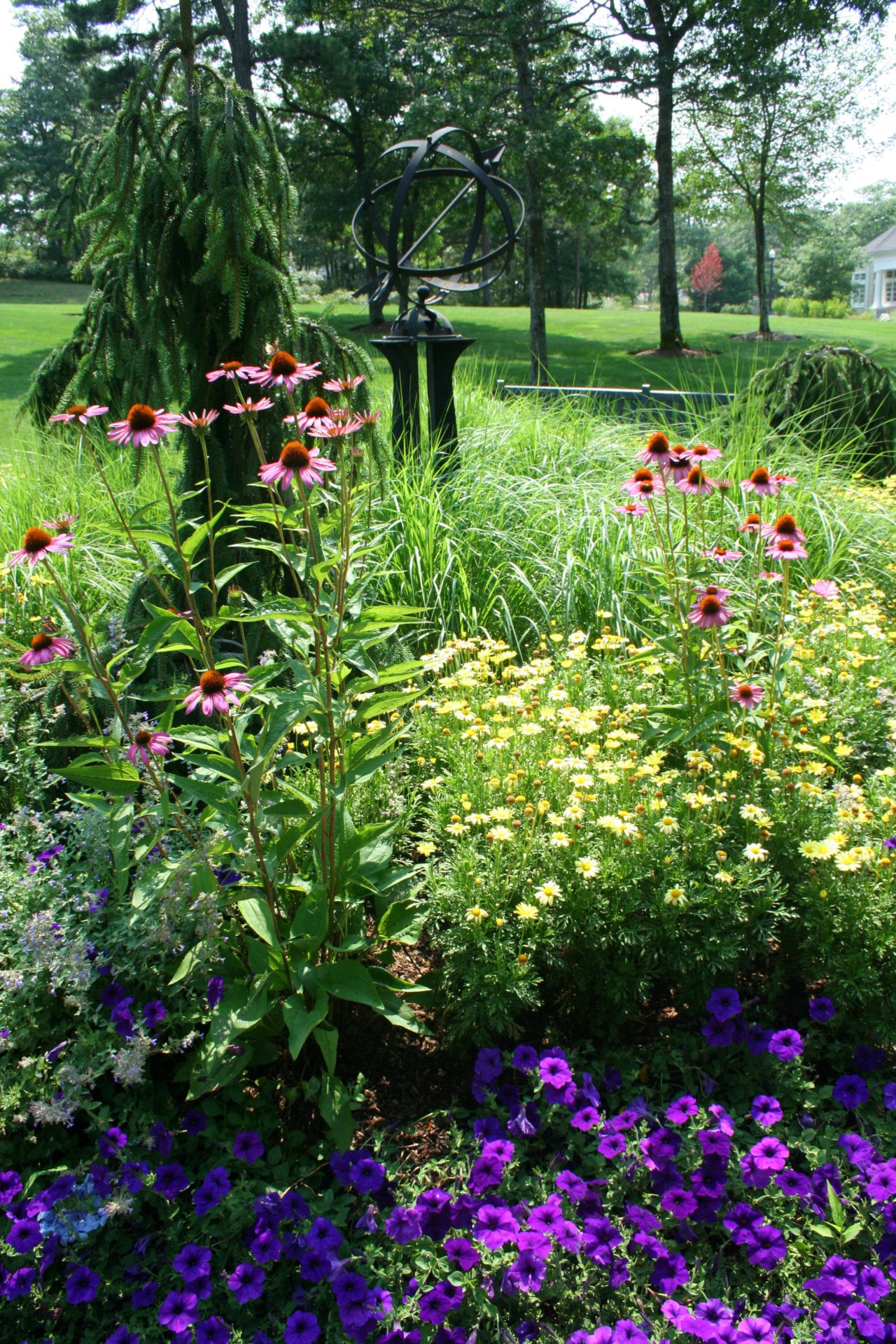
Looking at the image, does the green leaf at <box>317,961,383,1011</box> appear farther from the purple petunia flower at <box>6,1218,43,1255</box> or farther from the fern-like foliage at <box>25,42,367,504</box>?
the fern-like foliage at <box>25,42,367,504</box>

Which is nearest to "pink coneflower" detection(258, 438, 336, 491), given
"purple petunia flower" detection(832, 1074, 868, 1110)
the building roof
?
"purple petunia flower" detection(832, 1074, 868, 1110)

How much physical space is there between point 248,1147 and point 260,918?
1.49 feet

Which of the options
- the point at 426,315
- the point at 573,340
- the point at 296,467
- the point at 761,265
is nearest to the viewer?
the point at 296,467

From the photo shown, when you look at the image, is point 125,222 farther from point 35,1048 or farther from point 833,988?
point 833,988

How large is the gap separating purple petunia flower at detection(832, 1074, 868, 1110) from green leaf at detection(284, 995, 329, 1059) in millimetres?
1115

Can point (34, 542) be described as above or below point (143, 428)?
below

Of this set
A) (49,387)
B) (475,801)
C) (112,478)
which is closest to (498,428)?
(112,478)

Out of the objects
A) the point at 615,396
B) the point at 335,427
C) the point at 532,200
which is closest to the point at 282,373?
the point at 335,427

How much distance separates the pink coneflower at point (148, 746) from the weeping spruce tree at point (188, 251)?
4.92ft

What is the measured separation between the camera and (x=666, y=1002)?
2.31 metres

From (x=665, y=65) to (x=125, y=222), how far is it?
51.9 ft

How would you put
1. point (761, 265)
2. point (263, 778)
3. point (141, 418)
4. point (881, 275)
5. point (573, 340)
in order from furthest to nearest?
point (881, 275), point (573, 340), point (761, 265), point (263, 778), point (141, 418)

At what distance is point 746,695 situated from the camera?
91.9 inches

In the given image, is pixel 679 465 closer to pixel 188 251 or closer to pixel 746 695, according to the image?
pixel 746 695
